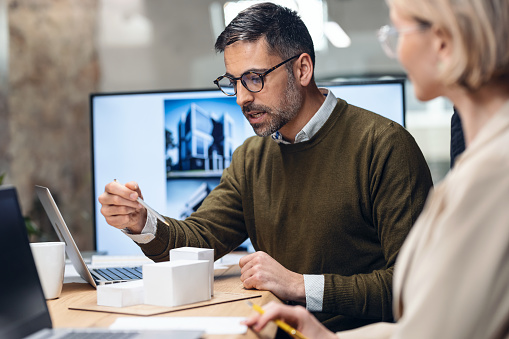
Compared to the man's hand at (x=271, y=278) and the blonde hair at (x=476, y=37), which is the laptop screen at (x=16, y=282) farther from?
the blonde hair at (x=476, y=37)

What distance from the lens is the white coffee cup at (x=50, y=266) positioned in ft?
4.29

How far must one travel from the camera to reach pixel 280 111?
178 centimetres

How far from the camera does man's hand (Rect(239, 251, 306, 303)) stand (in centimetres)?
138

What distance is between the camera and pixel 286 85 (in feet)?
5.91

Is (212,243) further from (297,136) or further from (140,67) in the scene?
(140,67)

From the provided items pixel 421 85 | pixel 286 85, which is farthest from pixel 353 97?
pixel 421 85

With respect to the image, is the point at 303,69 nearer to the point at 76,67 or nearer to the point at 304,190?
the point at 304,190

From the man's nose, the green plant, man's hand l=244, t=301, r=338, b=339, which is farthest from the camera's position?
the green plant

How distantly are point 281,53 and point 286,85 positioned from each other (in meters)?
0.10

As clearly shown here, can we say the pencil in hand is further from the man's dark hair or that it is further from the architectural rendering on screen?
the architectural rendering on screen

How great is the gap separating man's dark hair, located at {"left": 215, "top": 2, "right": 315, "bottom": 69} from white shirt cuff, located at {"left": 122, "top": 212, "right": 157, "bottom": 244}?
592 millimetres

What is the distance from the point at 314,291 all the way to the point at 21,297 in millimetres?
735

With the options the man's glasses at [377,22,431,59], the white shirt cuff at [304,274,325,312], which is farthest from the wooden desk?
the man's glasses at [377,22,431,59]

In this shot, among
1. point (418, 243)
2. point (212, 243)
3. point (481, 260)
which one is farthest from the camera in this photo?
point (212, 243)
